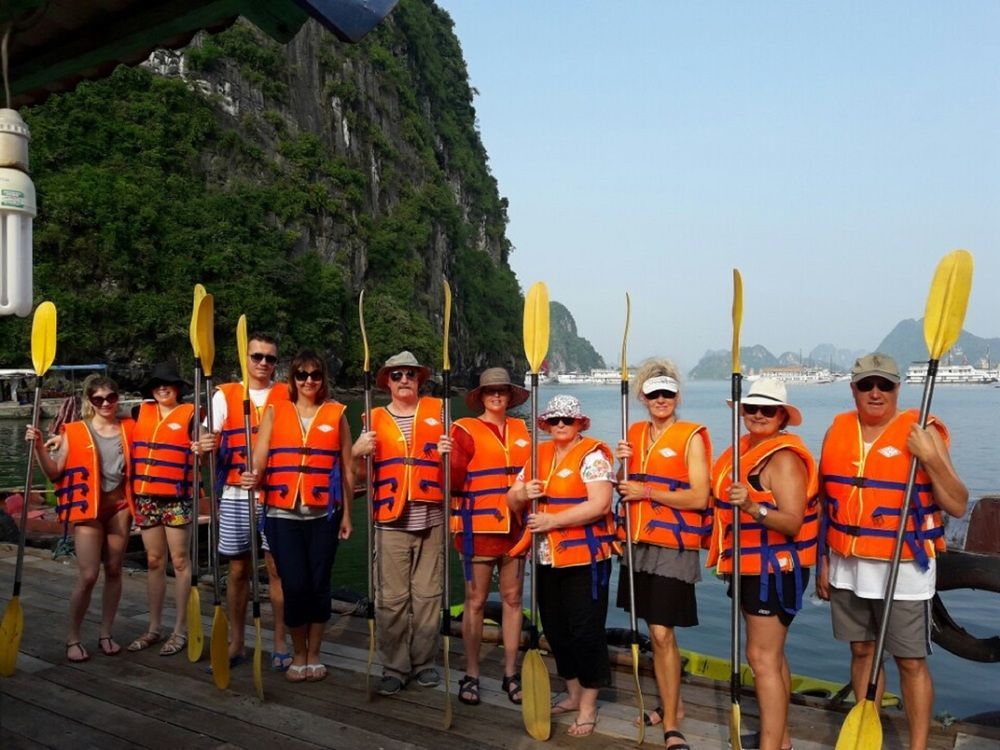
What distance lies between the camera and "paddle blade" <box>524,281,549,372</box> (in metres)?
4.12

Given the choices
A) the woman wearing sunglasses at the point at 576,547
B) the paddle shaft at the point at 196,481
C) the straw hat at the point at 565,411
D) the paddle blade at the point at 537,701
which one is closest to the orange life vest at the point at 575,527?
Answer: the woman wearing sunglasses at the point at 576,547

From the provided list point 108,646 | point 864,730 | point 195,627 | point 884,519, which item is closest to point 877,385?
point 884,519

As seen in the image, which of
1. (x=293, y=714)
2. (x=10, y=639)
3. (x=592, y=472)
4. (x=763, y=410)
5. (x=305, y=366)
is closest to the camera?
(x=763, y=410)

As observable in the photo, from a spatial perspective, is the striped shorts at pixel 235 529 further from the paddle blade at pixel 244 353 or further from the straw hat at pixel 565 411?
the straw hat at pixel 565 411

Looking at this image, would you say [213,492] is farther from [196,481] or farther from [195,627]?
[195,627]

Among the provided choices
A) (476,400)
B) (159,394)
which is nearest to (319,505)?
(476,400)

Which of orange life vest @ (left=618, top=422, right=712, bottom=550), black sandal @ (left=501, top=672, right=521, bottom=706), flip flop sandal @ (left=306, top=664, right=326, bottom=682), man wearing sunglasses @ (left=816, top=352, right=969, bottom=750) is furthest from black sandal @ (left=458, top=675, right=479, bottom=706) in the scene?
man wearing sunglasses @ (left=816, top=352, right=969, bottom=750)

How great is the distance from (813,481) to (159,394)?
374cm

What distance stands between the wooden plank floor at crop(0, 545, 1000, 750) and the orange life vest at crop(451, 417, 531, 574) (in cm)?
82

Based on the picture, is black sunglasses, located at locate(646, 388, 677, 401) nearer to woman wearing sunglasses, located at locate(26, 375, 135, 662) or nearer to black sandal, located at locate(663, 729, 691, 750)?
black sandal, located at locate(663, 729, 691, 750)

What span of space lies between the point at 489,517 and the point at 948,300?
2343 mm

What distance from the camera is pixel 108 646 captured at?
4660mm

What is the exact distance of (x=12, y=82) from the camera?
3268 mm

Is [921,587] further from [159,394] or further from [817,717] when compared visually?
[159,394]
